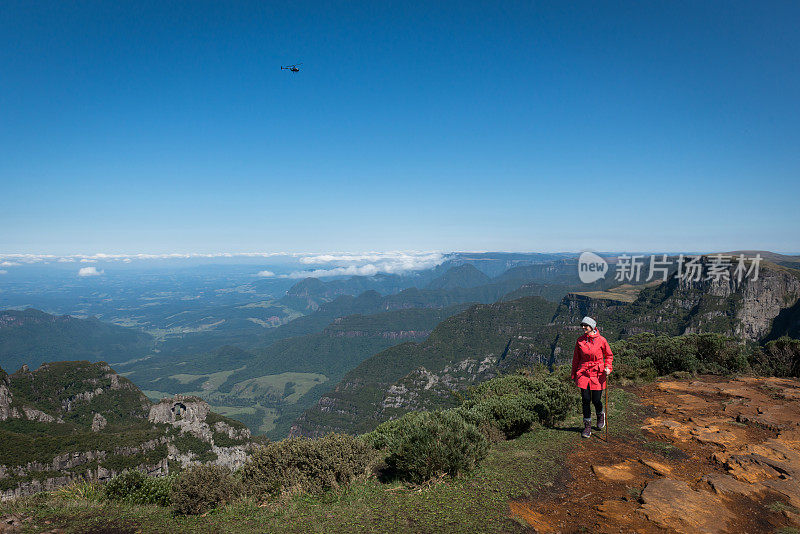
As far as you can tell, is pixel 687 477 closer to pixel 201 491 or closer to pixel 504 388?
pixel 504 388

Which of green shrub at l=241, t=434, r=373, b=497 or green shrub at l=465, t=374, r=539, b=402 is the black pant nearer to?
green shrub at l=465, t=374, r=539, b=402

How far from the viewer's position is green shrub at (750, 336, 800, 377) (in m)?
15.4

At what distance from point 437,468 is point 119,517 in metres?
5.71

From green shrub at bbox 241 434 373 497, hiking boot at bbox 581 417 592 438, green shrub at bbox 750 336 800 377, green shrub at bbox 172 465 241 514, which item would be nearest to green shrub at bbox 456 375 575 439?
hiking boot at bbox 581 417 592 438

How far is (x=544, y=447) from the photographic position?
7.97 metres

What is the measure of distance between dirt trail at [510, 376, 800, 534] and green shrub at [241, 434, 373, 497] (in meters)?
3.32

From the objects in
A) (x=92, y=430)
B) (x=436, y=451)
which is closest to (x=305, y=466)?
(x=436, y=451)

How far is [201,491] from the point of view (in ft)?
20.5

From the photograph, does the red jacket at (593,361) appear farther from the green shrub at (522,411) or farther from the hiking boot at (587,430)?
the green shrub at (522,411)

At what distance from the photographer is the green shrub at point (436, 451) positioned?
6445 millimetres

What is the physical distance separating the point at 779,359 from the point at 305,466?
2229cm

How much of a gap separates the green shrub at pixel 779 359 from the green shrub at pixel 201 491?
22.1 meters

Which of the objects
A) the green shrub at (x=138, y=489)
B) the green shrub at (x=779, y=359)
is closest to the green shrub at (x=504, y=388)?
the green shrub at (x=138, y=489)

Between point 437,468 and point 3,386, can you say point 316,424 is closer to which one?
point 3,386
